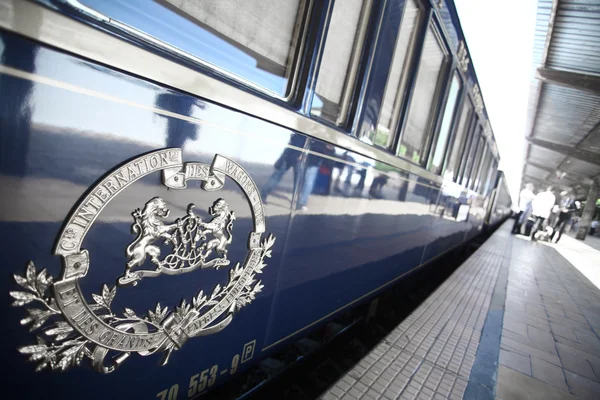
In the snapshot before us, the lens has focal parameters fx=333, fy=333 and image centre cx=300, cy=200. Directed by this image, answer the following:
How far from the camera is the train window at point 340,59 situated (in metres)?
1.66

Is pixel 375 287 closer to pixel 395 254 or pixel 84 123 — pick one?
pixel 395 254

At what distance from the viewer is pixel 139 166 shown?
996 millimetres

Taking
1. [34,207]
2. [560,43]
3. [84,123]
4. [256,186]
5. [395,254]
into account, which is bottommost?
[395,254]

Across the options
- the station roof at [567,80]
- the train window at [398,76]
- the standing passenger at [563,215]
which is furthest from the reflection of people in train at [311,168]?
the standing passenger at [563,215]

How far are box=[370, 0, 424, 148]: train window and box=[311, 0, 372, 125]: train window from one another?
422mm

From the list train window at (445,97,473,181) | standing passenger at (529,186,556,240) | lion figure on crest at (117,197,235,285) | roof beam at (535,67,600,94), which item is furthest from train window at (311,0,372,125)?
standing passenger at (529,186,556,240)

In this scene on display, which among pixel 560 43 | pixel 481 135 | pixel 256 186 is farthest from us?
pixel 560 43

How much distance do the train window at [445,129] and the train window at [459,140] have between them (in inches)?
20.8

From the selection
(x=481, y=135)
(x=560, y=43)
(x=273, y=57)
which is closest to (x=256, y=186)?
(x=273, y=57)

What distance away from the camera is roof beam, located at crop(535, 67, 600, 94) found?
9781 millimetres

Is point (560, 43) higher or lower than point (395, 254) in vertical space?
higher

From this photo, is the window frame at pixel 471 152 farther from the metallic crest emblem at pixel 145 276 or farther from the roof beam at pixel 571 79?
the roof beam at pixel 571 79

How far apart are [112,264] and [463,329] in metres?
3.31

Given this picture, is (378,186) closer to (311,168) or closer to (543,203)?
(311,168)
